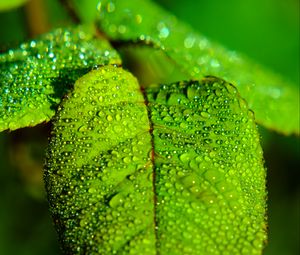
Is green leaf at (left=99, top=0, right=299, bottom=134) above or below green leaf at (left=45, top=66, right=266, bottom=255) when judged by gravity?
below

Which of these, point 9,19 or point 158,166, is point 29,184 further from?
point 158,166

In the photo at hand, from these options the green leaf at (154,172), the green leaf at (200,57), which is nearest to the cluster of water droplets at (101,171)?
the green leaf at (154,172)

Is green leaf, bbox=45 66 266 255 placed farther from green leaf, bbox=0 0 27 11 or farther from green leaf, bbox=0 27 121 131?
green leaf, bbox=0 0 27 11

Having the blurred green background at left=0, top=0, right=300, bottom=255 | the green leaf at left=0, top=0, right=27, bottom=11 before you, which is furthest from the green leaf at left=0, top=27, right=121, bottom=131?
the blurred green background at left=0, top=0, right=300, bottom=255

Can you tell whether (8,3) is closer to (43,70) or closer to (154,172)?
(43,70)

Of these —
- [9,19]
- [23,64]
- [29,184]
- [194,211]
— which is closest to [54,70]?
[23,64]
